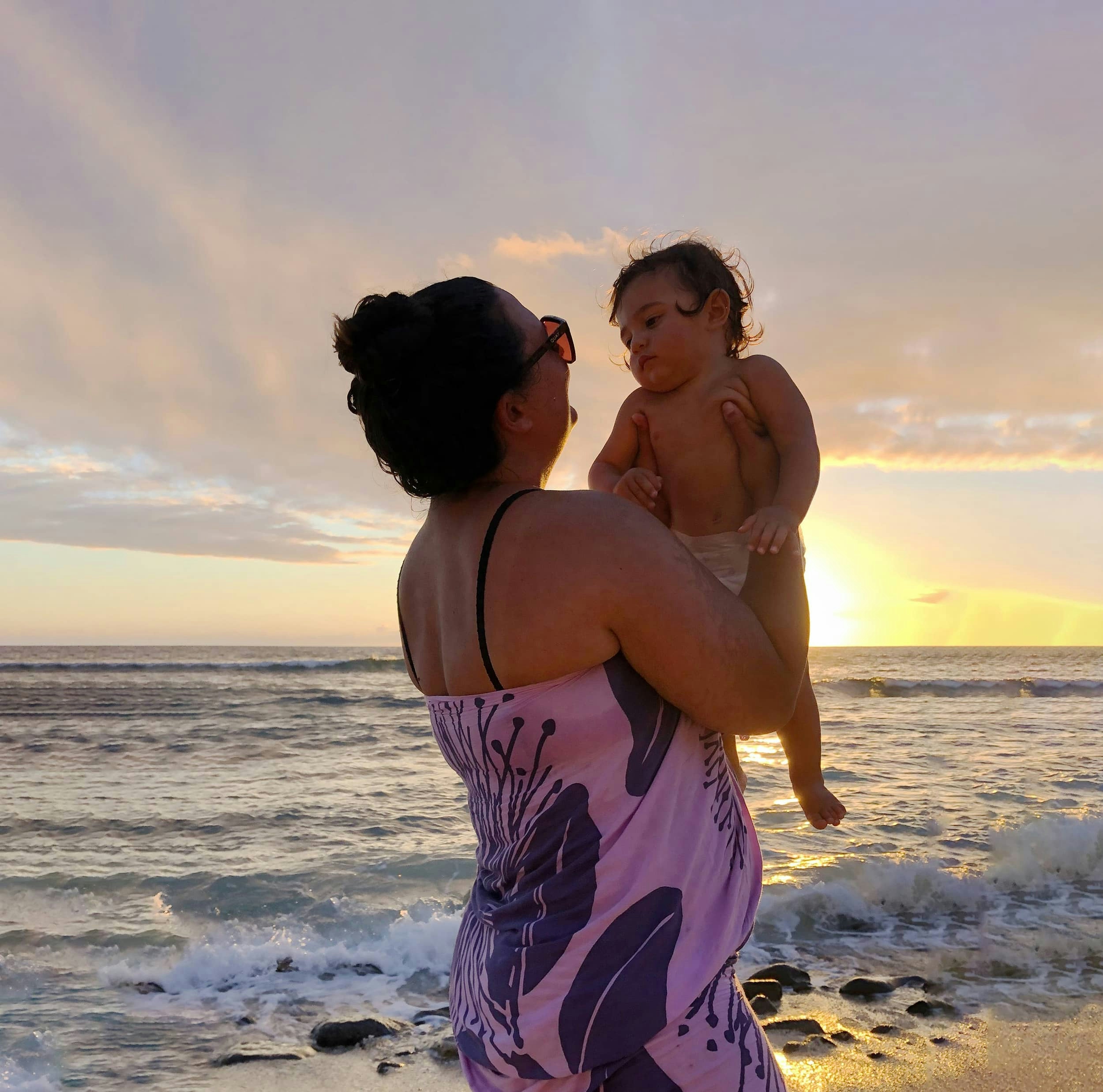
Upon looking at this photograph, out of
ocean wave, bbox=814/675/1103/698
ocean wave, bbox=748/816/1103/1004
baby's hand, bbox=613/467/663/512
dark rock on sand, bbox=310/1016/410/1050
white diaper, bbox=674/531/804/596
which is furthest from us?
ocean wave, bbox=814/675/1103/698

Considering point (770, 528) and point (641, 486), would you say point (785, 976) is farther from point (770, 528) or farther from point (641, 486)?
point (770, 528)

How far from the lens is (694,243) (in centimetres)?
271

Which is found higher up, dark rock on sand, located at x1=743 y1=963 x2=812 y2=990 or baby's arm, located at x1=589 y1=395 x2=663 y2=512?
baby's arm, located at x1=589 y1=395 x2=663 y2=512

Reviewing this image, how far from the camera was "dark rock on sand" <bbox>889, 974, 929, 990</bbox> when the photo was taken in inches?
190

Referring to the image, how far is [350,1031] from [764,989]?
2098 mm

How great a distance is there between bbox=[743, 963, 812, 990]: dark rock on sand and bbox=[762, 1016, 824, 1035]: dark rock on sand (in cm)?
40

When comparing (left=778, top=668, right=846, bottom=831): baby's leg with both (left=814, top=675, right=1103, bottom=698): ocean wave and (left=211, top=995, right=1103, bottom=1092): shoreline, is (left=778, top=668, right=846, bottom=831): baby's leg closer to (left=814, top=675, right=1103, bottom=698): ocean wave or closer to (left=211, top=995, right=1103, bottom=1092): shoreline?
(left=211, top=995, right=1103, bottom=1092): shoreline

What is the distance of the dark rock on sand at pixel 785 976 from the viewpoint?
4836 mm

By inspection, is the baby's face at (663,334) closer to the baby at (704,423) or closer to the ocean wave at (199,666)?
the baby at (704,423)

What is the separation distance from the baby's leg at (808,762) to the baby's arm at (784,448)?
0.50 m

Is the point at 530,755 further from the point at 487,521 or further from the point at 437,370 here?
the point at 437,370

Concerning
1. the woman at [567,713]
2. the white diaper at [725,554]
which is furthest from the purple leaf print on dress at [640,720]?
the white diaper at [725,554]

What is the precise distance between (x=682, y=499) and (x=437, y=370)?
1189mm

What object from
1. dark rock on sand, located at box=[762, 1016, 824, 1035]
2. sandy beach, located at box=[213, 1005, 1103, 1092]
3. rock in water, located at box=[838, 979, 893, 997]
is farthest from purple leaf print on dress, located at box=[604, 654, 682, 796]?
rock in water, located at box=[838, 979, 893, 997]
